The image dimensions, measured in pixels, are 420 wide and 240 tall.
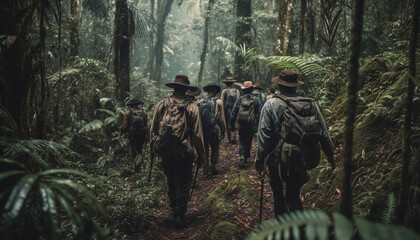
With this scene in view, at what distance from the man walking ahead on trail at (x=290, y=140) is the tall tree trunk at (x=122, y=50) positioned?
6596 millimetres

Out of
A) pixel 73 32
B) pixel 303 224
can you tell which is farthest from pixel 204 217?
pixel 73 32

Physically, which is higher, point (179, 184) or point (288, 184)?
point (288, 184)

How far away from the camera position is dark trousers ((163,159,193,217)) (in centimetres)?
439

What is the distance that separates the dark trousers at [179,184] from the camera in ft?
14.4

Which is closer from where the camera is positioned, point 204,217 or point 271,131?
point 271,131

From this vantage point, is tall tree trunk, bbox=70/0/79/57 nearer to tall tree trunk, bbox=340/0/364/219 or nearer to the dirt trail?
the dirt trail

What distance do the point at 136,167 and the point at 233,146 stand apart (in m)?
4.02

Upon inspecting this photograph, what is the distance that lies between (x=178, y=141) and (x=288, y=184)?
6.05 ft

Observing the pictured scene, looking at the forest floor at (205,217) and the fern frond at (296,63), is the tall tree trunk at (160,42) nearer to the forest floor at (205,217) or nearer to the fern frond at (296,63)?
the fern frond at (296,63)

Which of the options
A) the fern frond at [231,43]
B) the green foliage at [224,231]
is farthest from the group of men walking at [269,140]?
the fern frond at [231,43]

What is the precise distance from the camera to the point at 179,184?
4.46 metres

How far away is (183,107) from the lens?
4.34 m

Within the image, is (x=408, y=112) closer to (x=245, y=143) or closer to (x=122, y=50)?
(x=245, y=143)

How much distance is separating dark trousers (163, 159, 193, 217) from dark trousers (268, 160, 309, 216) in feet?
4.94
